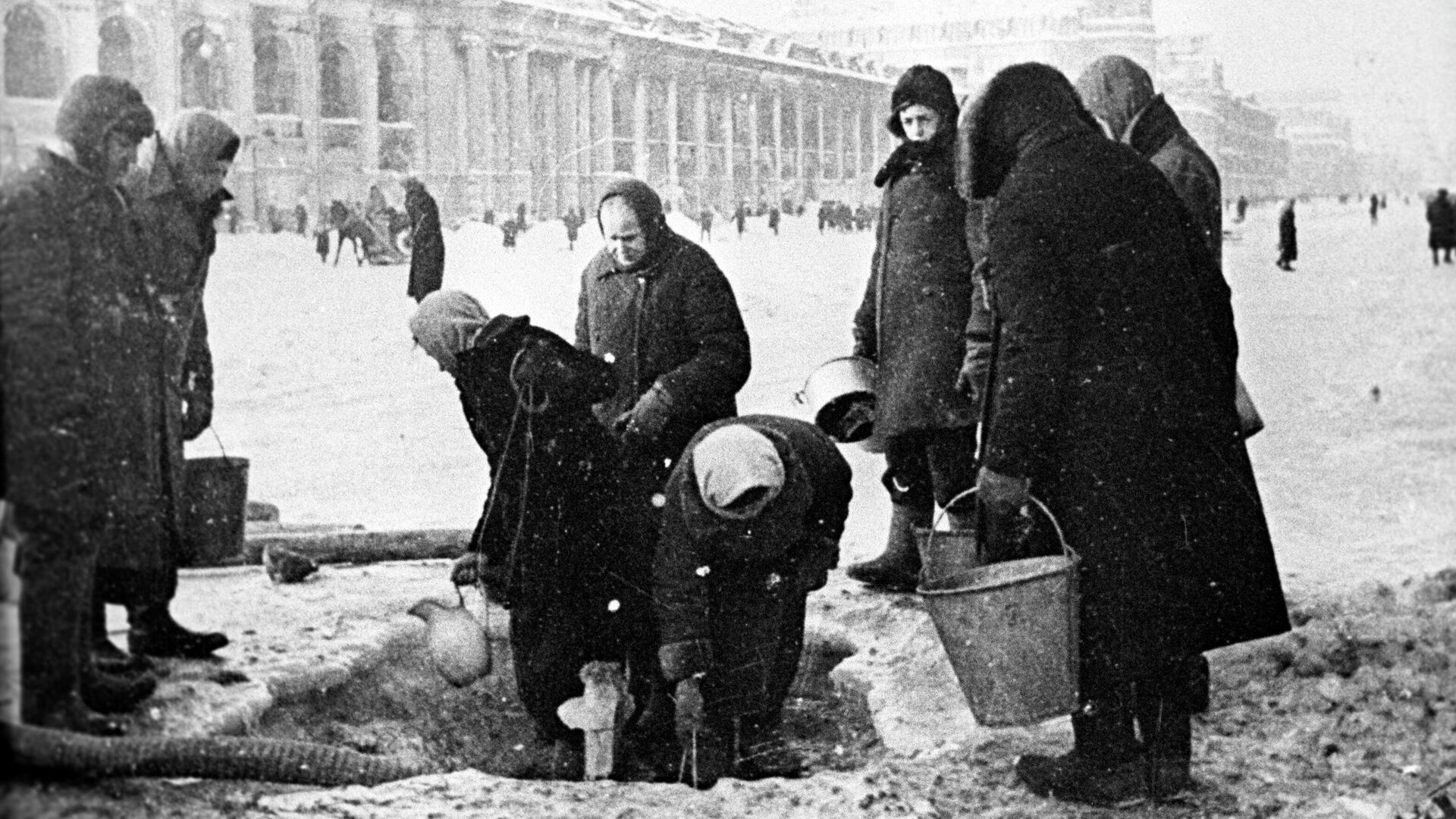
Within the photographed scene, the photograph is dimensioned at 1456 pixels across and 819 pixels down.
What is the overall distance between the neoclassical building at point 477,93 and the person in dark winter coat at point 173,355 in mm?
81

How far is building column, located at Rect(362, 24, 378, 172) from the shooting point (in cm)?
328

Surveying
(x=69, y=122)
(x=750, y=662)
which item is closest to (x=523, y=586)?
(x=750, y=662)

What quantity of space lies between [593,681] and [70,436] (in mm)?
1379

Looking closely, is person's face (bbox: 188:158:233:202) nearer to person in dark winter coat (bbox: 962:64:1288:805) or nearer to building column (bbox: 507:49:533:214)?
building column (bbox: 507:49:533:214)

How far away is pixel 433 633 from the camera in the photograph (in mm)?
3525

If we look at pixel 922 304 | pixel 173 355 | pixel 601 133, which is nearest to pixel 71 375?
pixel 173 355

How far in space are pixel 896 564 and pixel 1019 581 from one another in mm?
1613

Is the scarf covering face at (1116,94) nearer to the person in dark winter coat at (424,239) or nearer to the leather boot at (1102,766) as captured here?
the leather boot at (1102,766)

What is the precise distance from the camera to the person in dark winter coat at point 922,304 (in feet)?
12.8

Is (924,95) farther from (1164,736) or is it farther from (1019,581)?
(1164,736)

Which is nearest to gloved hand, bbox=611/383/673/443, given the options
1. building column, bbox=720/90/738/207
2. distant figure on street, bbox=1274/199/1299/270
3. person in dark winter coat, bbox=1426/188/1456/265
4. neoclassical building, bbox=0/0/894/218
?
neoclassical building, bbox=0/0/894/218

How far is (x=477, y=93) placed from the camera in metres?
3.43

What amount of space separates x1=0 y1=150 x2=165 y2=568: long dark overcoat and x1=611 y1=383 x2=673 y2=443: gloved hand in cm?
110

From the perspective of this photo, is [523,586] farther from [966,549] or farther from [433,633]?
[966,549]
